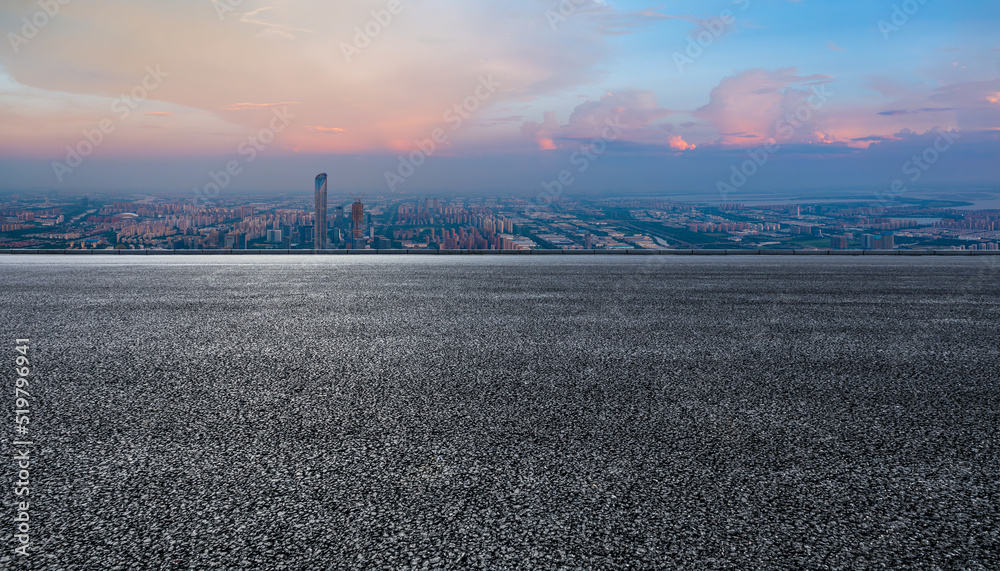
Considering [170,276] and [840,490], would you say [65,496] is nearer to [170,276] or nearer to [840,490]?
[840,490]

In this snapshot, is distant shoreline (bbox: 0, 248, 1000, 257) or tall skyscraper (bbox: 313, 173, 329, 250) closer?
distant shoreline (bbox: 0, 248, 1000, 257)

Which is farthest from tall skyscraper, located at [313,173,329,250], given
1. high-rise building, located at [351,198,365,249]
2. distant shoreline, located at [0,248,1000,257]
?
distant shoreline, located at [0,248,1000,257]

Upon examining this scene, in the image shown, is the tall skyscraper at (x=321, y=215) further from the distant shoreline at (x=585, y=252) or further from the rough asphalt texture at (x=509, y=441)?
the rough asphalt texture at (x=509, y=441)

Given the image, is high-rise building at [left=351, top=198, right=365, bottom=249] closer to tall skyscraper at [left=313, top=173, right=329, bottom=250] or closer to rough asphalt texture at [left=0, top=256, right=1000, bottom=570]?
tall skyscraper at [left=313, top=173, right=329, bottom=250]

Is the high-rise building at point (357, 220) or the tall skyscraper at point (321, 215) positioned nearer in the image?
the tall skyscraper at point (321, 215)

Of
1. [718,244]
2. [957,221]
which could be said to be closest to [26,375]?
[718,244]

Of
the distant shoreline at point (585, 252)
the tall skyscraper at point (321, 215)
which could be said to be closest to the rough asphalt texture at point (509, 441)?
the distant shoreline at point (585, 252)

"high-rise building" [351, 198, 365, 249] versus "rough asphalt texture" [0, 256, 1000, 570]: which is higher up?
"high-rise building" [351, 198, 365, 249]
